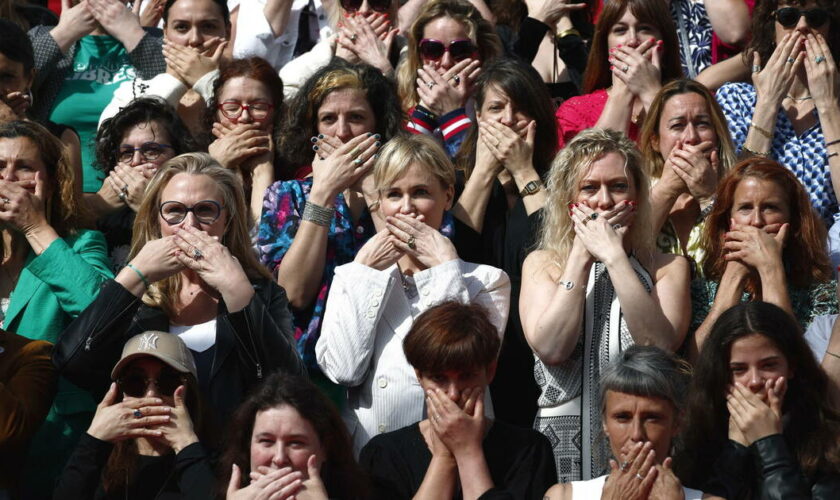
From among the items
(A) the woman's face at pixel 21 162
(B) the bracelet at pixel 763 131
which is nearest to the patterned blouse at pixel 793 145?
(B) the bracelet at pixel 763 131

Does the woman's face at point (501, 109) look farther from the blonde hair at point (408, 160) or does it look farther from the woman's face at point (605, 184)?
the woman's face at point (605, 184)

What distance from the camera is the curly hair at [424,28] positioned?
29.0 ft

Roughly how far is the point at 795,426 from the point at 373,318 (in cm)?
176

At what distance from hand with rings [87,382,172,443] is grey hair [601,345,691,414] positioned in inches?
66.6

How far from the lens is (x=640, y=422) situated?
5824 millimetres

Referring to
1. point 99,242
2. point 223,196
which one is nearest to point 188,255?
point 223,196

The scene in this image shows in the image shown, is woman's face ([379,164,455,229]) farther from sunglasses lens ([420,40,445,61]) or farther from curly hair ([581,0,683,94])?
curly hair ([581,0,683,94])

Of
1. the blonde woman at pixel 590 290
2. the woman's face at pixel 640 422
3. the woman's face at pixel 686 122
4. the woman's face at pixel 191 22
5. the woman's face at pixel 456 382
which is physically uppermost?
the woman's face at pixel 191 22

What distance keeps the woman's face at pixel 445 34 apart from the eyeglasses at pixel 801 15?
1.69 meters

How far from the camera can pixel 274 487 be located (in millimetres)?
5598

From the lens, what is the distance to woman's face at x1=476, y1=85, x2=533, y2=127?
7891mm

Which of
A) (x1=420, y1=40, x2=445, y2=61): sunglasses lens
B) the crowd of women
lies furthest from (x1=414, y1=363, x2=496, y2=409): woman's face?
(x1=420, y1=40, x2=445, y2=61): sunglasses lens

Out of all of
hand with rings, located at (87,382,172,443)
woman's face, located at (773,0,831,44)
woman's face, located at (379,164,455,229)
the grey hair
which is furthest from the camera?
woman's face, located at (773,0,831,44)

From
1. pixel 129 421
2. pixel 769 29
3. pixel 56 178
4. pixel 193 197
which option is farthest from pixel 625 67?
pixel 129 421
